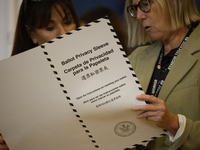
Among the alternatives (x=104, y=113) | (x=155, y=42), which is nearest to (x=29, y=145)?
(x=104, y=113)

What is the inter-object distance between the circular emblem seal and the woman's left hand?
2.5 inches

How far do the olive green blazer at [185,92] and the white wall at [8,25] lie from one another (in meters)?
1.11

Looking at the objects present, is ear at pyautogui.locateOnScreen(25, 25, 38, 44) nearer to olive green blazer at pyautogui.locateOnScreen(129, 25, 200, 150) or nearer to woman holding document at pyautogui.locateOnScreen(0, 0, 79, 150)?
woman holding document at pyautogui.locateOnScreen(0, 0, 79, 150)

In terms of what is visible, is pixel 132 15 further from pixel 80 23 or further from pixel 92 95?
pixel 92 95

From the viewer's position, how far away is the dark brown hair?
1832mm

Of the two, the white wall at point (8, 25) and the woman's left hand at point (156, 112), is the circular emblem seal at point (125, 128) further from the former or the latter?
the white wall at point (8, 25)

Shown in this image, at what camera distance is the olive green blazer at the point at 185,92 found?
4.86 feet

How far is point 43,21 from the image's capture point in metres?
1.83

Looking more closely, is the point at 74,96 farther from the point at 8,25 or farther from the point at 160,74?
the point at 8,25

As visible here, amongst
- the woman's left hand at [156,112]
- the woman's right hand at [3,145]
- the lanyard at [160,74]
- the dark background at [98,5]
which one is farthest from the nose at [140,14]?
the woman's right hand at [3,145]

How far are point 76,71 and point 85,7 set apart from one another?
0.95m

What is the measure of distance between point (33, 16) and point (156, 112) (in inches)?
35.7

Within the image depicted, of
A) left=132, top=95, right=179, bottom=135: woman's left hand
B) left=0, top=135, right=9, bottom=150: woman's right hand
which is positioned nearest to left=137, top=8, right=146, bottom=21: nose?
left=132, top=95, right=179, bottom=135: woman's left hand

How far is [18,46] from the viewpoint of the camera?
80.0 inches
